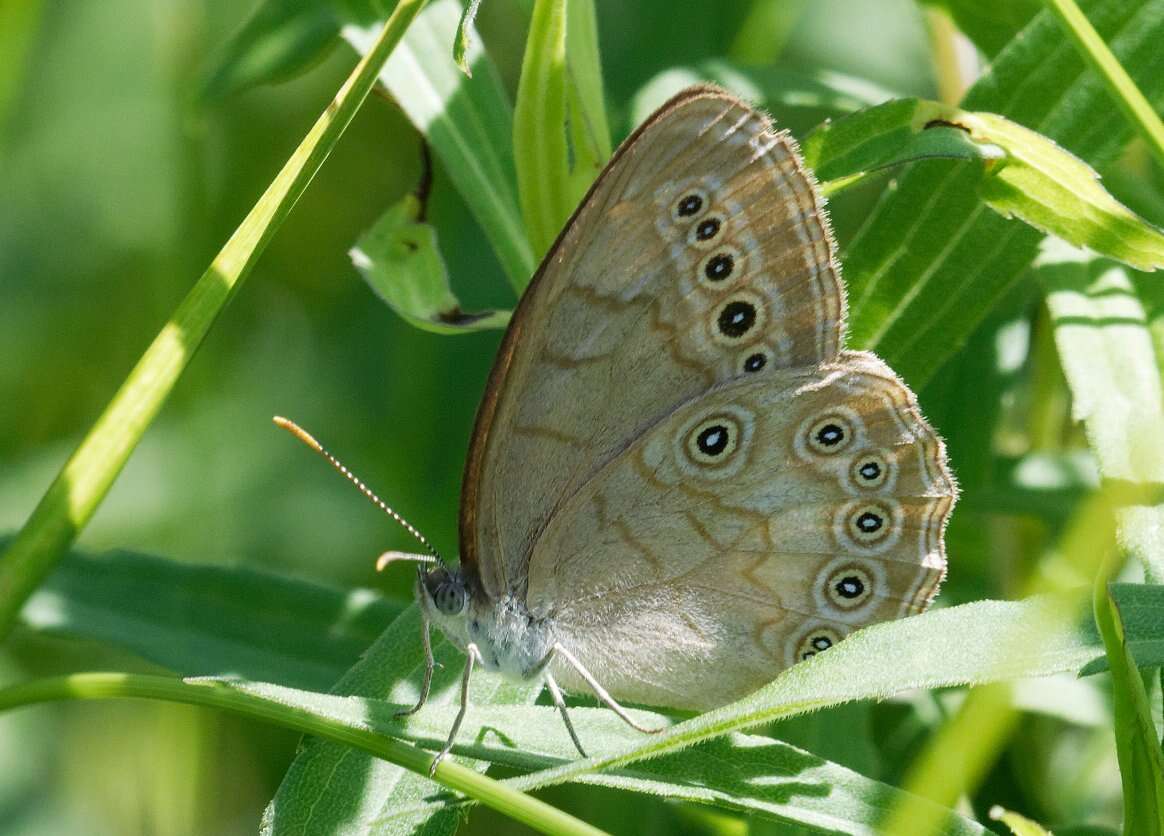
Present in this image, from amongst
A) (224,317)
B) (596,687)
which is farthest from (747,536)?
(224,317)

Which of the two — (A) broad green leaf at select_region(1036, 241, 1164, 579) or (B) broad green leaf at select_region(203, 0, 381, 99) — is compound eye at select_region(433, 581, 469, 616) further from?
(B) broad green leaf at select_region(203, 0, 381, 99)

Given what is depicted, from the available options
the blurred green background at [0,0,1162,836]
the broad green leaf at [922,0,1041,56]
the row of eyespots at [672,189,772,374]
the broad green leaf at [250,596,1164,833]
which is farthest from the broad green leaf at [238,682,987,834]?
the broad green leaf at [922,0,1041,56]

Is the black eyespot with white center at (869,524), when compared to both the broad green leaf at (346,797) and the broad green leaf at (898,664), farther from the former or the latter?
the broad green leaf at (346,797)

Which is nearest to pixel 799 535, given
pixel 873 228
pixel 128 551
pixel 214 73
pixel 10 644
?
pixel 873 228

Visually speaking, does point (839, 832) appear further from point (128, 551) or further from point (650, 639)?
point (128, 551)

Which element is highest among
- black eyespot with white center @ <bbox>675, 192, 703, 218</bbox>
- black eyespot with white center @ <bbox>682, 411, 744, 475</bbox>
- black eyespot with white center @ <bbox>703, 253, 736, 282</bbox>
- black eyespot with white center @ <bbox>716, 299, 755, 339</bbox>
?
black eyespot with white center @ <bbox>675, 192, 703, 218</bbox>

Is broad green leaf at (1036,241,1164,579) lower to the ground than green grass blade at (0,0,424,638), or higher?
lower

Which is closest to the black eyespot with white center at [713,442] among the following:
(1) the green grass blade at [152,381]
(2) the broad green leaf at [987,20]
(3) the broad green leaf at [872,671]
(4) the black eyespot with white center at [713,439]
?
(4) the black eyespot with white center at [713,439]
